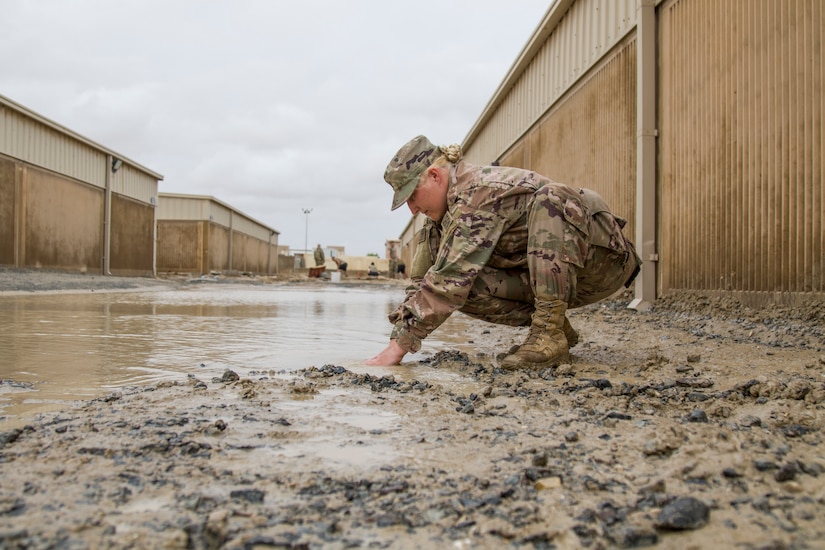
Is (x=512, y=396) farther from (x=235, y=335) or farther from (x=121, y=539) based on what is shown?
(x=235, y=335)

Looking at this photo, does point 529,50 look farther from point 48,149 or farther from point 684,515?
point 48,149

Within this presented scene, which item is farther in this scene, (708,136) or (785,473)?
(708,136)

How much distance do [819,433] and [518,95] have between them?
31.2ft

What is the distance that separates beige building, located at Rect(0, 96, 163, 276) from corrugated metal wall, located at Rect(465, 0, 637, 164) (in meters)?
9.80

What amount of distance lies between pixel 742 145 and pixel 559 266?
2.35 m

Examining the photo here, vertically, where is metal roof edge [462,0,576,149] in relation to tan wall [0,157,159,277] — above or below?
above

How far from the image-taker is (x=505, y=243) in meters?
2.56

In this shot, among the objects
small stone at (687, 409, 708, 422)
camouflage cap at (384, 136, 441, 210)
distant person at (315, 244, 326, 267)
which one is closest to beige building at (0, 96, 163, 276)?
distant person at (315, 244, 326, 267)

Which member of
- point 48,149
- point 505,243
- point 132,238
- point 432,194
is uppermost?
point 48,149

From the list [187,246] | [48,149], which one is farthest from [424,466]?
[187,246]

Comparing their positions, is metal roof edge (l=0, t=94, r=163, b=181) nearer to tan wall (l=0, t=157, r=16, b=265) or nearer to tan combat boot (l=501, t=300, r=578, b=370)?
tan wall (l=0, t=157, r=16, b=265)

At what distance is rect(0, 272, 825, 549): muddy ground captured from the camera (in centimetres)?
89

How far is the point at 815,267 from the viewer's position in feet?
10.8

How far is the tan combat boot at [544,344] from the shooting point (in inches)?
91.5
